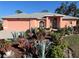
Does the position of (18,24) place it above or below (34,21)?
below

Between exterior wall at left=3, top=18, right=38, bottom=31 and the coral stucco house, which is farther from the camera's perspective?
the coral stucco house

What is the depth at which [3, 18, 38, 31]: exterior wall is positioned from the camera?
26.0m

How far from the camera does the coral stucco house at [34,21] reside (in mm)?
26286

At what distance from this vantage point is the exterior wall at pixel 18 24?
26047 mm

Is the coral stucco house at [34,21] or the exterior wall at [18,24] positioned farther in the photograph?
the coral stucco house at [34,21]

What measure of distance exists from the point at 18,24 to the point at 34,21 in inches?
74.3

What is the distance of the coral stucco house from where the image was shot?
2629 cm

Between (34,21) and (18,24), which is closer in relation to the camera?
(18,24)

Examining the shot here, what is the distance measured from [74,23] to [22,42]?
50.8 feet

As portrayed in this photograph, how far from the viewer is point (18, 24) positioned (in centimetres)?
2633

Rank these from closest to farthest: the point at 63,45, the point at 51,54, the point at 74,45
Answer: the point at 51,54 < the point at 63,45 < the point at 74,45

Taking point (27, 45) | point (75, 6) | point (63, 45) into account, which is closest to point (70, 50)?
point (63, 45)

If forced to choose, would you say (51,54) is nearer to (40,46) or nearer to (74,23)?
(40,46)

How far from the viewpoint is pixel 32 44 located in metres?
12.7
